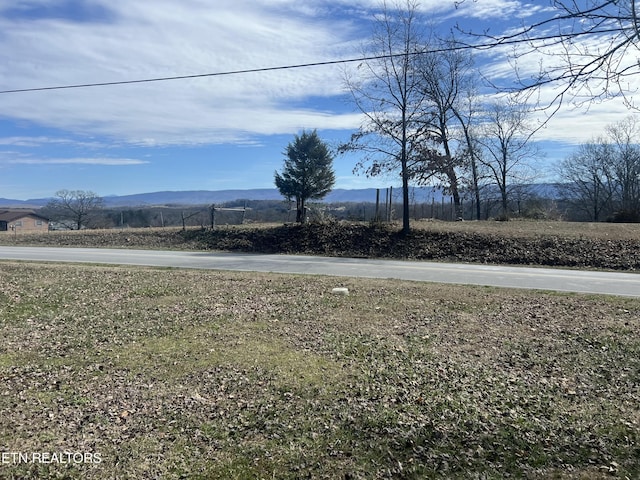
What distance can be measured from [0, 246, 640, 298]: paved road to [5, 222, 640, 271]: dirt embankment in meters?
1.65

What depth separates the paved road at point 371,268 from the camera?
1145cm

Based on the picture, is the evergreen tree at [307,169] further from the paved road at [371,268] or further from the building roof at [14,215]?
the building roof at [14,215]

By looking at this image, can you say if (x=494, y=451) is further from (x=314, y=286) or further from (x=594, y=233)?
(x=594, y=233)

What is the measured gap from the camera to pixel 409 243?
60.6 feet

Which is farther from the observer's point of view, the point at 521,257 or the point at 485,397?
the point at 521,257

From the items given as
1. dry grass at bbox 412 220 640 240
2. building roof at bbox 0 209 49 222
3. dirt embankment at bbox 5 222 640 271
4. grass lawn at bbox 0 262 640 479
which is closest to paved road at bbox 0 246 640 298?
dirt embankment at bbox 5 222 640 271

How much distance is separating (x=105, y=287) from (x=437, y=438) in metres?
9.09

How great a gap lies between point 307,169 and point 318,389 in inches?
1244

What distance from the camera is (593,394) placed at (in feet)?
15.5

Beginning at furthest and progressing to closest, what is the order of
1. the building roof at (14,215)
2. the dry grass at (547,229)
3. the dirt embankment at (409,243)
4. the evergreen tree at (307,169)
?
the building roof at (14,215) → the evergreen tree at (307,169) → the dry grass at (547,229) → the dirt embankment at (409,243)

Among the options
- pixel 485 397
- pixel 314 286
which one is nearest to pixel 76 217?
pixel 314 286

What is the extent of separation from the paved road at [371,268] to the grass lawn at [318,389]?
2.74m

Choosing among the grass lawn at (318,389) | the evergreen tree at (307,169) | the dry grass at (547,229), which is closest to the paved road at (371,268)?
the grass lawn at (318,389)

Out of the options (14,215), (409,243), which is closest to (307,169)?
(409,243)
